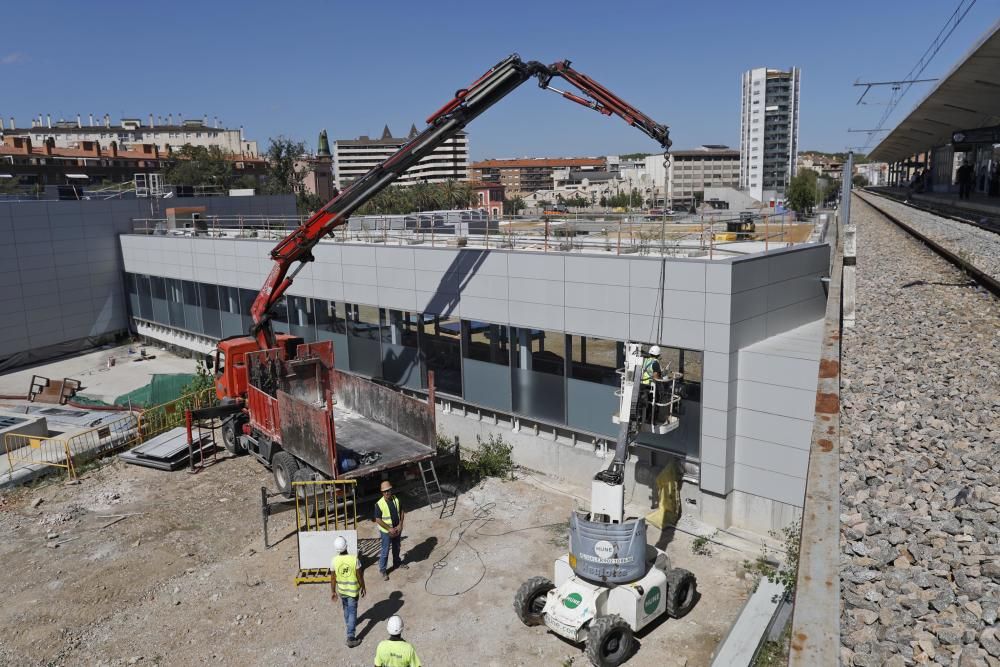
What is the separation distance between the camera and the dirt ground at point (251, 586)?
9.51 metres

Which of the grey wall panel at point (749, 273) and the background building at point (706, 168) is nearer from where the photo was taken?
the grey wall panel at point (749, 273)

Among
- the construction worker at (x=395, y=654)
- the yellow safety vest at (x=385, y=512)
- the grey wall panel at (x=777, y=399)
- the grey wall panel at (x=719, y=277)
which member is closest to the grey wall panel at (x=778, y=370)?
the grey wall panel at (x=777, y=399)

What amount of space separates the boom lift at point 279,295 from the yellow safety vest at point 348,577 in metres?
3.59

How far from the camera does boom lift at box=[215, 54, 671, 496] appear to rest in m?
13.8

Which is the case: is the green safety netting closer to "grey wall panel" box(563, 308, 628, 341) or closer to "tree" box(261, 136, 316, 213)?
"grey wall panel" box(563, 308, 628, 341)

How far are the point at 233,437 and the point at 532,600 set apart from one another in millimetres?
10147

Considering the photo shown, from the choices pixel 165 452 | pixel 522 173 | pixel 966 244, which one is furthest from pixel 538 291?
pixel 522 173

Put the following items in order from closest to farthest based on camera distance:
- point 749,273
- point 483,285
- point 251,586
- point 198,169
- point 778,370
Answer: point 251,586 < point 778,370 < point 749,273 < point 483,285 < point 198,169

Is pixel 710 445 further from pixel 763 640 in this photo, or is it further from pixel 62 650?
pixel 62 650

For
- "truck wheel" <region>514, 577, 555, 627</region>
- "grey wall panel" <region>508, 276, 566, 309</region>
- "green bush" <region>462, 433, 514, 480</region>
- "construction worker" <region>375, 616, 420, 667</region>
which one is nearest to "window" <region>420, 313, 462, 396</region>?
"green bush" <region>462, 433, 514, 480</region>

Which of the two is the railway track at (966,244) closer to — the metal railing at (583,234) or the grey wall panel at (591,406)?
the metal railing at (583,234)

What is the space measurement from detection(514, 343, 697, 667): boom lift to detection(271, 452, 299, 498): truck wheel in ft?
20.7

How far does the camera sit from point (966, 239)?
26.7 meters

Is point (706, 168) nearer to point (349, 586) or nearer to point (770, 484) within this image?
point (770, 484)
